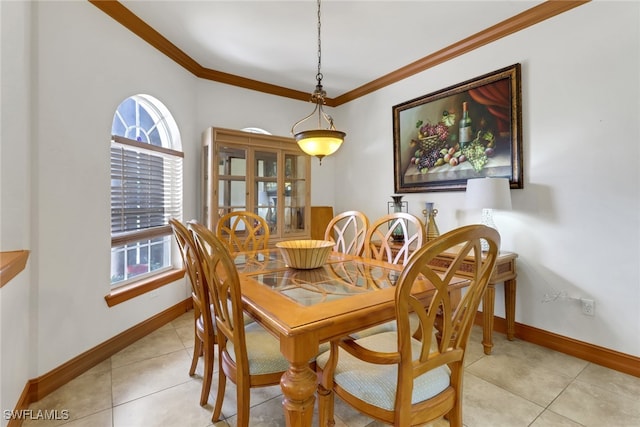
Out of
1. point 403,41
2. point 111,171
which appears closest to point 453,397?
point 111,171

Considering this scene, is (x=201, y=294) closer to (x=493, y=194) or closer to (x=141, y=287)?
(x=141, y=287)

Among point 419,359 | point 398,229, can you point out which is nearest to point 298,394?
point 419,359

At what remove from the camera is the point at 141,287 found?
2.47 metres

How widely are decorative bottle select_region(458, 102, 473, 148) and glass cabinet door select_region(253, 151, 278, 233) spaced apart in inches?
76.1

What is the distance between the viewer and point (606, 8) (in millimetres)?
2006

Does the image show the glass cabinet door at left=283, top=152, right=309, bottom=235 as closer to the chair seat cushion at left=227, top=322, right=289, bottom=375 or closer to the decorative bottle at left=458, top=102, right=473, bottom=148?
the decorative bottle at left=458, top=102, right=473, bottom=148

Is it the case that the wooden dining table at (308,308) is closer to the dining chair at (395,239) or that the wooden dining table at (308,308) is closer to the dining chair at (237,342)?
the dining chair at (237,342)

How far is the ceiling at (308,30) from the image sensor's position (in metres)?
2.23

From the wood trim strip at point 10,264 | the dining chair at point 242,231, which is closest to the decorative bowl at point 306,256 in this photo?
the dining chair at point 242,231

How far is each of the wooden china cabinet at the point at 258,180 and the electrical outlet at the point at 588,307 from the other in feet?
8.49

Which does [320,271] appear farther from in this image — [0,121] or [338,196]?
[338,196]

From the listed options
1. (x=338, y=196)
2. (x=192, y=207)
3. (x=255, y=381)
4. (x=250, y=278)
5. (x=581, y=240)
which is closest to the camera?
(x=255, y=381)

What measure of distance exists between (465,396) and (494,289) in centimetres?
84

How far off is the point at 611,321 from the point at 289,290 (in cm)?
224
